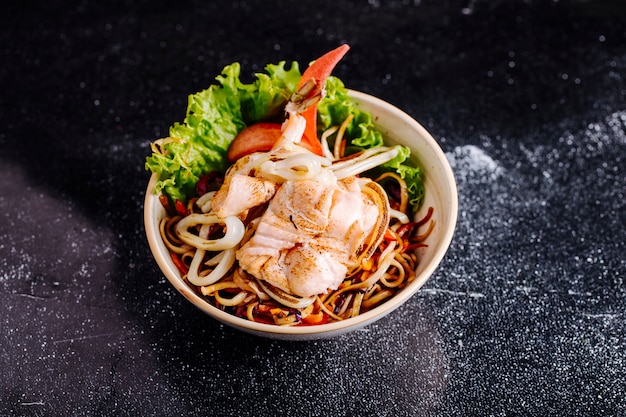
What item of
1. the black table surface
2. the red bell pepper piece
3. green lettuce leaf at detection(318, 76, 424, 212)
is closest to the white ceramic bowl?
green lettuce leaf at detection(318, 76, 424, 212)

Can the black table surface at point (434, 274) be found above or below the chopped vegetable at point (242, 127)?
below

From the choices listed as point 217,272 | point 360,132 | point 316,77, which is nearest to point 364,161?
point 360,132

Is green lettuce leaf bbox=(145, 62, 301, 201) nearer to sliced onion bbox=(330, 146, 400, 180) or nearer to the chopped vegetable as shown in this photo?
the chopped vegetable

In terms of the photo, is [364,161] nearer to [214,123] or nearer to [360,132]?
[360,132]

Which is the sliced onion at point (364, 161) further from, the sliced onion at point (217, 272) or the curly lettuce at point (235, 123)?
the sliced onion at point (217, 272)

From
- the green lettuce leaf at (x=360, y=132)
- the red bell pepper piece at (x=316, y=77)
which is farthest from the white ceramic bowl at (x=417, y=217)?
the red bell pepper piece at (x=316, y=77)
